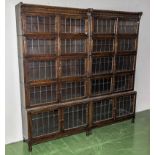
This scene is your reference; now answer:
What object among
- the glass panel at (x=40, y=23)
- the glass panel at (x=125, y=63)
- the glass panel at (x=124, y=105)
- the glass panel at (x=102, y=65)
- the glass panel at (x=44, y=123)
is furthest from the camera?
the glass panel at (x=124, y=105)

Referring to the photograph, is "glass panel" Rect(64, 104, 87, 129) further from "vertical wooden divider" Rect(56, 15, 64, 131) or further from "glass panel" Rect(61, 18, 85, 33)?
"glass panel" Rect(61, 18, 85, 33)

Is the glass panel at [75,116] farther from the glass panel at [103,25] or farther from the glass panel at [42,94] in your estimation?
the glass panel at [103,25]

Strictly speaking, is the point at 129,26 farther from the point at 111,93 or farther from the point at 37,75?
the point at 37,75

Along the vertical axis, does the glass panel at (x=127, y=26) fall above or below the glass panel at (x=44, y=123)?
above

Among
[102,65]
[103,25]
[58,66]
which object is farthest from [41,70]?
[103,25]

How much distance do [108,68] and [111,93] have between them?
497mm

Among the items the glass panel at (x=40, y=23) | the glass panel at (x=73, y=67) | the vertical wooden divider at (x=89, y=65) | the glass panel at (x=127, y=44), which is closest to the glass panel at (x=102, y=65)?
the vertical wooden divider at (x=89, y=65)

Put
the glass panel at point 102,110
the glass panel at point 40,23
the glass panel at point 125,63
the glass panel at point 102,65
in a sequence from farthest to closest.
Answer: the glass panel at point 125,63
the glass panel at point 102,110
the glass panel at point 102,65
the glass panel at point 40,23

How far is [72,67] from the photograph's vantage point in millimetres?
3627

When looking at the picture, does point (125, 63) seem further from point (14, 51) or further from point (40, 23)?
point (14, 51)

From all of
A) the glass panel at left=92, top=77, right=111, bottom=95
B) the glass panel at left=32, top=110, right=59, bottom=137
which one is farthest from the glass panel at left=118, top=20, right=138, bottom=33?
the glass panel at left=32, top=110, right=59, bottom=137

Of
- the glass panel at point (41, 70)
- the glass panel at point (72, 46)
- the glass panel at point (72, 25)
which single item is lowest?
the glass panel at point (41, 70)

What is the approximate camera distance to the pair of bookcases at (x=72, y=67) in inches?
127

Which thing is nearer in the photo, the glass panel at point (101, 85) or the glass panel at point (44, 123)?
the glass panel at point (44, 123)
